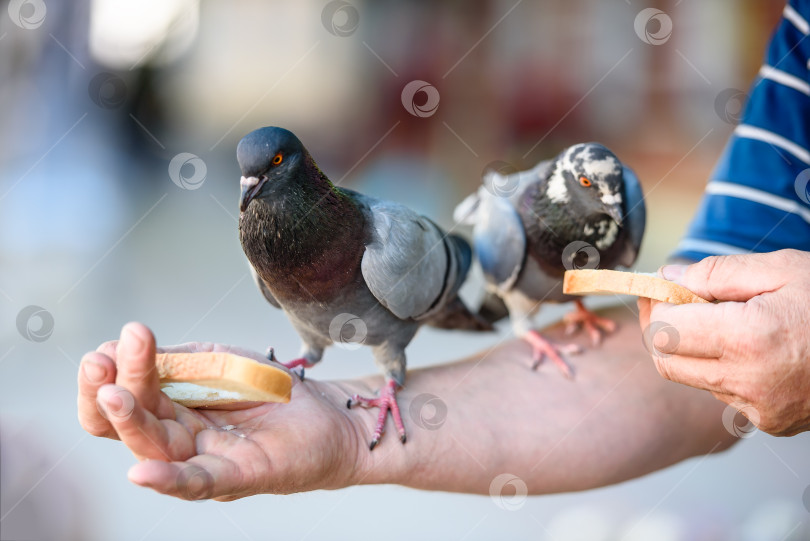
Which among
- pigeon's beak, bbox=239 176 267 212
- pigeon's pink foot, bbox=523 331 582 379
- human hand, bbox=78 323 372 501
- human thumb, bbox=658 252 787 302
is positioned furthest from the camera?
pigeon's pink foot, bbox=523 331 582 379

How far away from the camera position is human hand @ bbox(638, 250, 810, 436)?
94 cm

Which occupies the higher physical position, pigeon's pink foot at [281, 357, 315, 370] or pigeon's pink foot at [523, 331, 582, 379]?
pigeon's pink foot at [281, 357, 315, 370]

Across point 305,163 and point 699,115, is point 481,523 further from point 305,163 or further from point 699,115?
point 699,115

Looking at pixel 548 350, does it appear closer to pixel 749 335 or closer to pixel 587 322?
pixel 587 322

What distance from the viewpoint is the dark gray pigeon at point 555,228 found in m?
1.34

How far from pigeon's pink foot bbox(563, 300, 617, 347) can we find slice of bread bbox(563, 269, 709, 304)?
2.36 feet

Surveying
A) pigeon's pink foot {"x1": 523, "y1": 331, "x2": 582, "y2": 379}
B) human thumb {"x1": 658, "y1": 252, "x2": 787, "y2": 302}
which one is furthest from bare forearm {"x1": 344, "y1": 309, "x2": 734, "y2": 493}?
human thumb {"x1": 658, "y1": 252, "x2": 787, "y2": 302}

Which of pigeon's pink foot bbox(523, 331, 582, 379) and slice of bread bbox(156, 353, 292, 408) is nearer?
slice of bread bbox(156, 353, 292, 408)

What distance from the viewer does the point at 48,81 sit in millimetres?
2637

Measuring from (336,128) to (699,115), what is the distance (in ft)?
10.8

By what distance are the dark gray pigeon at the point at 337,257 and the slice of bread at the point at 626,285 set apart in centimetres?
32

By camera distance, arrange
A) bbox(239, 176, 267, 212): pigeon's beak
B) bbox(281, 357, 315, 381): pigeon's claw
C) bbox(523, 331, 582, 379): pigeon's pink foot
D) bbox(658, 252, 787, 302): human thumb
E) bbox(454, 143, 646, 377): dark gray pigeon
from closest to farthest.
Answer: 1. bbox(239, 176, 267, 212): pigeon's beak
2. bbox(658, 252, 787, 302): human thumb
3. bbox(281, 357, 315, 381): pigeon's claw
4. bbox(454, 143, 646, 377): dark gray pigeon
5. bbox(523, 331, 582, 379): pigeon's pink foot

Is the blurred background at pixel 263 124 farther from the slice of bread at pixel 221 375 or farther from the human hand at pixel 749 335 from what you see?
the human hand at pixel 749 335

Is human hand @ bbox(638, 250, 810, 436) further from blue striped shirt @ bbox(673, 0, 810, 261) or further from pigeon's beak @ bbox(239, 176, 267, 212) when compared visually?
pigeon's beak @ bbox(239, 176, 267, 212)
